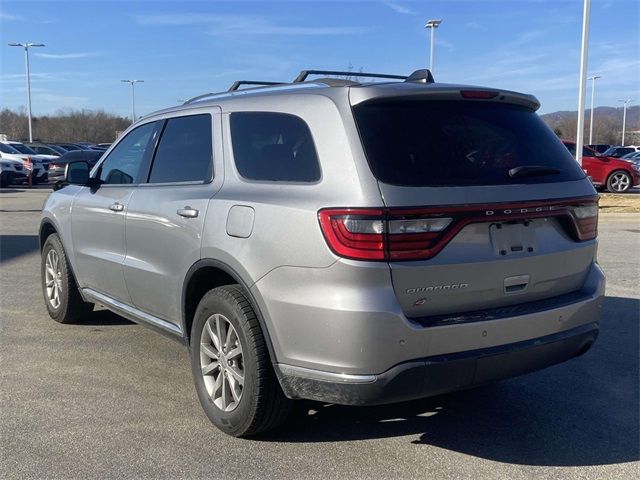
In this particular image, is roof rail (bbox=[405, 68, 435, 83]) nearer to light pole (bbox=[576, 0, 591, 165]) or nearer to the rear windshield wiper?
the rear windshield wiper

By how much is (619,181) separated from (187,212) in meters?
20.8

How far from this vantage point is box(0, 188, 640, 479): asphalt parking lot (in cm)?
332

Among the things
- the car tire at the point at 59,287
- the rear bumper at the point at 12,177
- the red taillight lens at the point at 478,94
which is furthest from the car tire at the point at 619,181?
the rear bumper at the point at 12,177

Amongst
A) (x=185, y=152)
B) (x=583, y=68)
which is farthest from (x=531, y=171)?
(x=583, y=68)

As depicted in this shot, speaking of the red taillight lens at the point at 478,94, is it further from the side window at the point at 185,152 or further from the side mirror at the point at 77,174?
the side mirror at the point at 77,174

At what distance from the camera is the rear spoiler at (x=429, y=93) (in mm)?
3207

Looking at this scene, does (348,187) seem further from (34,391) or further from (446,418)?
(34,391)

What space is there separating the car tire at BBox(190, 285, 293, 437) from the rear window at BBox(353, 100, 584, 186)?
107 centimetres

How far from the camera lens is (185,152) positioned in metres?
4.27

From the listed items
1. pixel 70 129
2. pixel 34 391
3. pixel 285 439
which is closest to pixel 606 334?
pixel 285 439

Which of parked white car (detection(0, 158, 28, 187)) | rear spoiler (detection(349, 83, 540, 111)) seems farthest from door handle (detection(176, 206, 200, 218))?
parked white car (detection(0, 158, 28, 187))

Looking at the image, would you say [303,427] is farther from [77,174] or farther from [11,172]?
[11,172]

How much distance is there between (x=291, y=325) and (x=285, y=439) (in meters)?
0.87

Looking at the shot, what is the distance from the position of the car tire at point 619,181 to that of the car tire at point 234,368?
812 inches
